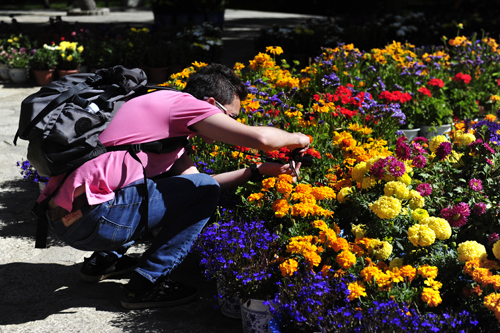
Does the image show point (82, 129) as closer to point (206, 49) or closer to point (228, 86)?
point (228, 86)

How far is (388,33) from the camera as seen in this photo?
31.2ft

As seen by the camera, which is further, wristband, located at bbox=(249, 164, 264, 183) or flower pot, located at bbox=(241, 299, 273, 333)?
wristband, located at bbox=(249, 164, 264, 183)

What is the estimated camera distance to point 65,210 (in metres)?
2.42

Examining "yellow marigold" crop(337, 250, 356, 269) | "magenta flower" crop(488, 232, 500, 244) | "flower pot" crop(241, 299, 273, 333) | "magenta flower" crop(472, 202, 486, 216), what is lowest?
"flower pot" crop(241, 299, 273, 333)

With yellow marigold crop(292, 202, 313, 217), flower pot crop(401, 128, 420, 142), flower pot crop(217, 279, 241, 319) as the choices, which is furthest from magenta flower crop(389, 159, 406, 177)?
flower pot crop(401, 128, 420, 142)

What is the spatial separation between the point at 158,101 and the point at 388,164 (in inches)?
45.2

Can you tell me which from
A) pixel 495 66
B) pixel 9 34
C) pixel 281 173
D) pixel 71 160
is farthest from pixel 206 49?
pixel 71 160

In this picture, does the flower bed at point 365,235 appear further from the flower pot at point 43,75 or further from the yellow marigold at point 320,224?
the flower pot at point 43,75

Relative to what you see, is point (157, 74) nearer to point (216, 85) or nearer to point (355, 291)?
point (216, 85)

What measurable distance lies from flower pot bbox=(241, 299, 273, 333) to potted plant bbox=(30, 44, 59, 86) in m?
6.19

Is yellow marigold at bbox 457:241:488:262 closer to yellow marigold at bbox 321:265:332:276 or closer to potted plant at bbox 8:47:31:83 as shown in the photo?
yellow marigold at bbox 321:265:332:276

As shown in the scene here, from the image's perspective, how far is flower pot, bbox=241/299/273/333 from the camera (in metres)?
2.30

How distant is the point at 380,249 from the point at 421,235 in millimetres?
189

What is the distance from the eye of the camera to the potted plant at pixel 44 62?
294 inches
